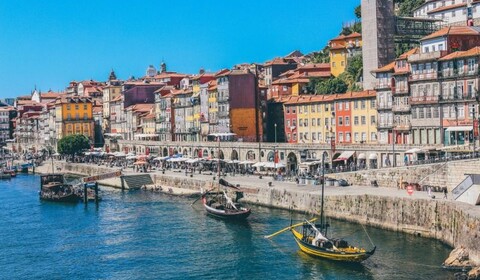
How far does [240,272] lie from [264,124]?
63227 millimetres

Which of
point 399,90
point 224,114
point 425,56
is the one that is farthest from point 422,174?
point 224,114

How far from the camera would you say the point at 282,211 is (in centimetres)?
6881

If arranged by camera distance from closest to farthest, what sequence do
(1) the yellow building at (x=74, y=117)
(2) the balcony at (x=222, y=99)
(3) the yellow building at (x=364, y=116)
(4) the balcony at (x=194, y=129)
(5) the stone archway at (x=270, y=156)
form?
1. (3) the yellow building at (x=364, y=116)
2. (5) the stone archway at (x=270, y=156)
3. (2) the balcony at (x=222, y=99)
4. (4) the balcony at (x=194, y=129)
5. (1) the yellow building at (x=74, y=117)

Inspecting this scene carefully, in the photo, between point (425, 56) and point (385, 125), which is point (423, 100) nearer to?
point (425, 56)

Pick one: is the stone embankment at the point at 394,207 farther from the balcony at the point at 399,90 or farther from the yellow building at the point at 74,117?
the yellow building at the point at 74,117

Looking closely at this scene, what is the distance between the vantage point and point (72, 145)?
142 m

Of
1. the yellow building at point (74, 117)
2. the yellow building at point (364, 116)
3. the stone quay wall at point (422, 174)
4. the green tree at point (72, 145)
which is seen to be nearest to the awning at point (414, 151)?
the stone quay wall at point (422, 174)

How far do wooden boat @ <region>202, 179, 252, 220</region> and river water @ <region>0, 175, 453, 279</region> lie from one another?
2.78ft

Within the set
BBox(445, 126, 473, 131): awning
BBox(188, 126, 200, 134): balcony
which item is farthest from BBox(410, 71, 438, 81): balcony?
BBox(188, 126, 200, 134): balcony

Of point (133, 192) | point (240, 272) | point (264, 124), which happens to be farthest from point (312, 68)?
point (240, 272)

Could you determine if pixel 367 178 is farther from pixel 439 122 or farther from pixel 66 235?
pixel 66 235

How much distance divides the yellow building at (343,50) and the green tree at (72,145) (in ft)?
178

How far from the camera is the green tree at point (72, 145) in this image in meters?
142

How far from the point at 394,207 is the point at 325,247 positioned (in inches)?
403
